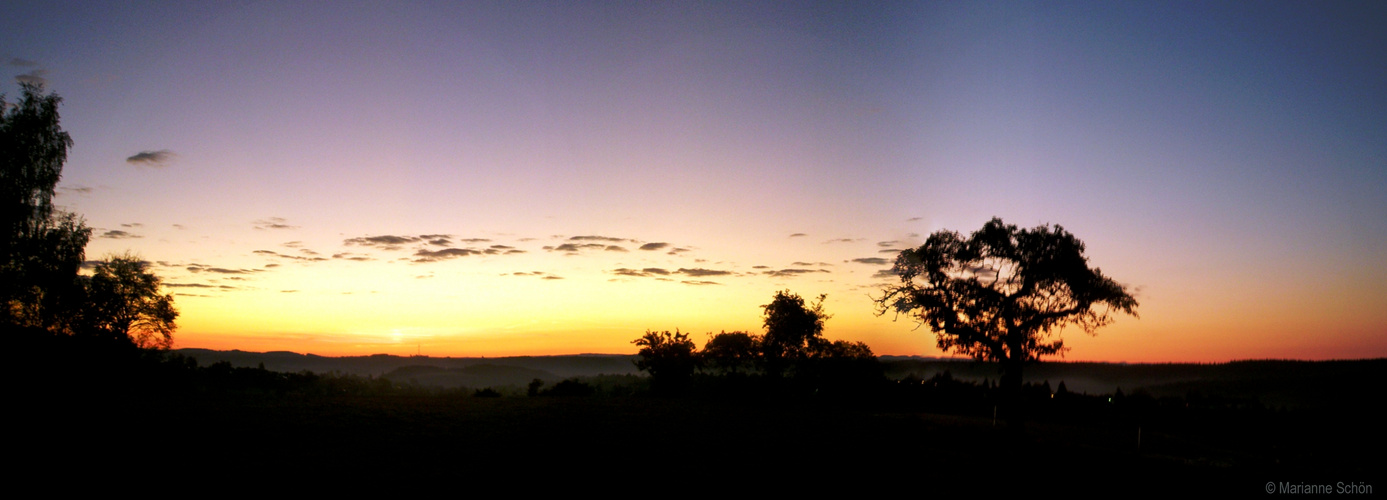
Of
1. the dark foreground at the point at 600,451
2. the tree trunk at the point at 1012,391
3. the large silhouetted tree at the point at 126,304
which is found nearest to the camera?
the dark foreground at the point at 600,451

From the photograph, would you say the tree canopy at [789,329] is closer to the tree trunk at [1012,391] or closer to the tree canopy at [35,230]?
the tree trunk at [1012,391]

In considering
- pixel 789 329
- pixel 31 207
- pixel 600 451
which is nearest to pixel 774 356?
pixel 789 329

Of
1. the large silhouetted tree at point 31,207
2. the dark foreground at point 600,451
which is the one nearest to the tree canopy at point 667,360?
the dark foreground at point 600,451

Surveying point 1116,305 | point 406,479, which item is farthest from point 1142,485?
point 406,479

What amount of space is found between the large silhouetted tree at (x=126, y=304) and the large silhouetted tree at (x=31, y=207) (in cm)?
1263

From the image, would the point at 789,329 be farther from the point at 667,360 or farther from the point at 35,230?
the point at 35,230

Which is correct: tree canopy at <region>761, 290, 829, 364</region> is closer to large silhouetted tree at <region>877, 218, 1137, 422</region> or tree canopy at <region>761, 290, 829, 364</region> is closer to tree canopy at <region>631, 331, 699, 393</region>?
tree canopy at <region>631, 331, 699, 393</region>

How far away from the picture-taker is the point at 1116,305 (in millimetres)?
32375

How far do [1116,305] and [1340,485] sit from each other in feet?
45.5

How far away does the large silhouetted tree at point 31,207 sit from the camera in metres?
31.9

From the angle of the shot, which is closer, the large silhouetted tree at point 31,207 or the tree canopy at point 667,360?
the large silhouetted tree at point 31,207

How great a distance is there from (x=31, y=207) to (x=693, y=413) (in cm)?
3496

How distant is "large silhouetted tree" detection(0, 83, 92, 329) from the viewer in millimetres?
31859

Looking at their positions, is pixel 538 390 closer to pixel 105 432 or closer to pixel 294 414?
pixel 294 414
